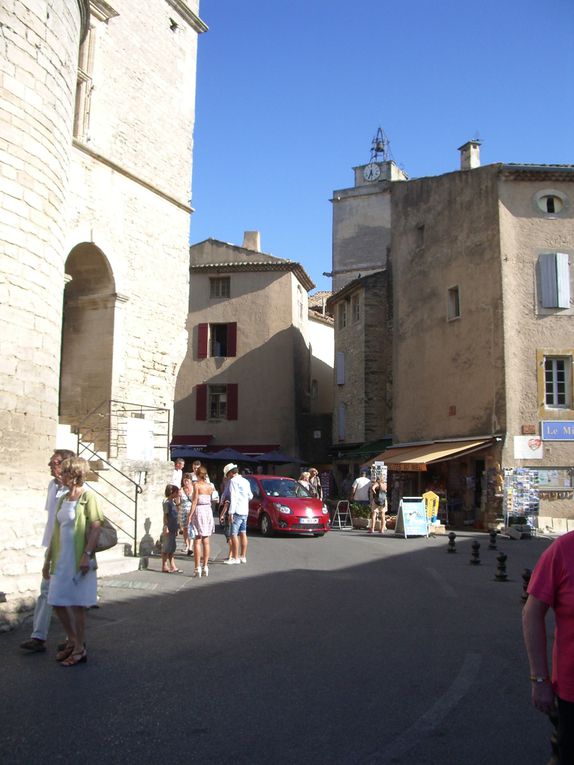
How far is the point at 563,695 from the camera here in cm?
297

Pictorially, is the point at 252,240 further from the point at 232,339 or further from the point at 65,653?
the point at 65,653

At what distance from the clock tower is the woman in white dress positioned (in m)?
41.0

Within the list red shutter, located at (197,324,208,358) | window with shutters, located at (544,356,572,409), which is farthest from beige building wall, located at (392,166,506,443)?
red shutter, located at (197,324,208,358)

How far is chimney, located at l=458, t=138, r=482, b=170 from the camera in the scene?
29969 mm

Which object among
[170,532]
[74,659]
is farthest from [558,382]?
[74,659]

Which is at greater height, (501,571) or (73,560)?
(73,560)

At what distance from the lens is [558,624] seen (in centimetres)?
311

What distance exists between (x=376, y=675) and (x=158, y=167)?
13.5 metres

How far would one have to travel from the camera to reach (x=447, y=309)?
26.5 metres

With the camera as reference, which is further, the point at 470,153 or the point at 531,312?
the point at 470,153

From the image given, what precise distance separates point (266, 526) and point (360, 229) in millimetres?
31638

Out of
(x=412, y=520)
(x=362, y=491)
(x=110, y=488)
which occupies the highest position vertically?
(x=110, y=488)

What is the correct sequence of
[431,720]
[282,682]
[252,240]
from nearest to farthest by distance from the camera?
1. [431,720]
2. [282,682]
3. [252,240]

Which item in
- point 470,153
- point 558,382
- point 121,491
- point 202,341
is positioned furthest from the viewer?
point 202,341
